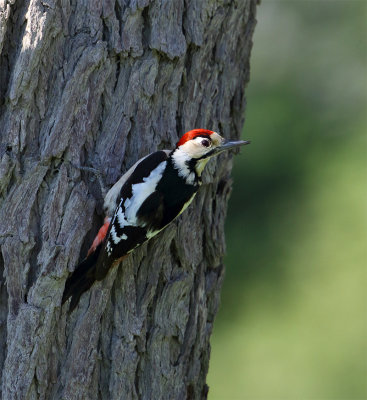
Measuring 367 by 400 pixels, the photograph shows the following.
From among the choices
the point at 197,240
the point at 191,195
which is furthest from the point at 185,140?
the point at 197,240

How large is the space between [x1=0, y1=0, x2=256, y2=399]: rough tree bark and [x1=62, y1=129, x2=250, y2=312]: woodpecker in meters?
0.05

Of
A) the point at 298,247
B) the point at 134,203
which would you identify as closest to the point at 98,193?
the point at 134,203

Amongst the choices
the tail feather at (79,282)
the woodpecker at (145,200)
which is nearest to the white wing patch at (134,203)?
the woodpecker at (145,200)

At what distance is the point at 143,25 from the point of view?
308 centimetres

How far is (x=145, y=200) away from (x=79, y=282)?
1.68 feet

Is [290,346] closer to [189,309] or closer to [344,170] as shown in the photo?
[344,170]

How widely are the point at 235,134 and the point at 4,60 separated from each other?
1.16 metres

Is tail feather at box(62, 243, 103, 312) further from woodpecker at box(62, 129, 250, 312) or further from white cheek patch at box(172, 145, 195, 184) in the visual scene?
white cheek patch at box(172, 145, 195, 184)

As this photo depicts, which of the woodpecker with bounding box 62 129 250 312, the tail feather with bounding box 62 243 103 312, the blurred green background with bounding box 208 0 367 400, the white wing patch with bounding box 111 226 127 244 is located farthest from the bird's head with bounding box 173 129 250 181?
the blurred green background with bounding box 208 0 367 400

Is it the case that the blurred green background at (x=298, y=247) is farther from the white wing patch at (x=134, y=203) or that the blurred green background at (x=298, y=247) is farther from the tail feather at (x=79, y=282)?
the tail feather at (x=79, y=282)

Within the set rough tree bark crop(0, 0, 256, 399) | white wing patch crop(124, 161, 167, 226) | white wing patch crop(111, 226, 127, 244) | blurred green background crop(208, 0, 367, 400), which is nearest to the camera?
rough tree bark crop(0, 0, 256, 399)

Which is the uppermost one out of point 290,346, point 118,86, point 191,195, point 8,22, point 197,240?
point 8,22

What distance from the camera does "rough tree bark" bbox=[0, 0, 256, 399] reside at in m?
2.75

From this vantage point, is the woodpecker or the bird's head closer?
the woodpecker
